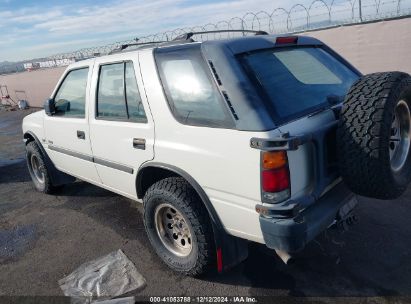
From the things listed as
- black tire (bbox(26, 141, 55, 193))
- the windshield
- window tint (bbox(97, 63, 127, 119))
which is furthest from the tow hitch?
black tire (bbox(26, 141, 55, 193))

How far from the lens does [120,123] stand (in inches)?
134

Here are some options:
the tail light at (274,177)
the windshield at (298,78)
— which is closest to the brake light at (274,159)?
the tail light at (274,177)

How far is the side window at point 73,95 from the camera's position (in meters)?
4.03

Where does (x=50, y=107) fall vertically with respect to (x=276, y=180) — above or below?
above

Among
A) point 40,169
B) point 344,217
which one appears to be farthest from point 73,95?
point 344,217

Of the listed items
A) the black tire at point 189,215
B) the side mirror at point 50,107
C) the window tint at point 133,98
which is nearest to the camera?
the black tire at point 189,215

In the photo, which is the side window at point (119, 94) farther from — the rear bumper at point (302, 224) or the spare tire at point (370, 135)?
the spare tire at point (370, 135)

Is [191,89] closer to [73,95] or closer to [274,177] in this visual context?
[274,177]

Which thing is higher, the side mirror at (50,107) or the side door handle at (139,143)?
the side mirror at (50,107)

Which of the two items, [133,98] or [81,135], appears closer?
[133,98]

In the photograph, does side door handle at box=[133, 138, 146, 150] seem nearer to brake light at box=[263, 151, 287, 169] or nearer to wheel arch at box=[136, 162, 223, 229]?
wheel arch at box=[136, 162, 223, 229]

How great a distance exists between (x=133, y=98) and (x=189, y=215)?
115 centimetres

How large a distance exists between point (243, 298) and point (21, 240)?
2751mm

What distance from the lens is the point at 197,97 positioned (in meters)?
2.72
